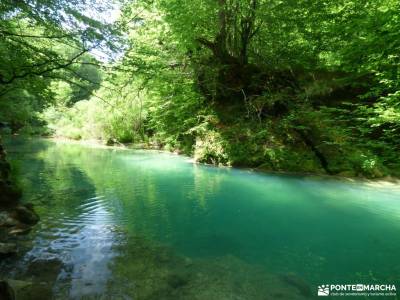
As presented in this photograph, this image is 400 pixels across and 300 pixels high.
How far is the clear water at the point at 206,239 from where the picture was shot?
16.0 feet

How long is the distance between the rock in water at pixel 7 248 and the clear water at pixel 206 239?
0.62ft

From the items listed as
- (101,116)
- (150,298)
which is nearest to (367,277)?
(150,298)

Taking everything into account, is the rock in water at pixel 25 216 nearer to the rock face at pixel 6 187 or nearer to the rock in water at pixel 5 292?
the rock face at pixel 6 187

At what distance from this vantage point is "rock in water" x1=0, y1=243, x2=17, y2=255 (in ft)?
18.0

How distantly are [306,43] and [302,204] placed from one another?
12.5 meters

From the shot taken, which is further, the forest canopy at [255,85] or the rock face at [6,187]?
the forest canopy at [255,85]

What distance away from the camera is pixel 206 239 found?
22.1 feet

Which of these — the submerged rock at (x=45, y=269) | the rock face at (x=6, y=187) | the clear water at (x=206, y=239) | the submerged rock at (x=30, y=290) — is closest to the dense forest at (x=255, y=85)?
the rock face at (x=6, y=187)

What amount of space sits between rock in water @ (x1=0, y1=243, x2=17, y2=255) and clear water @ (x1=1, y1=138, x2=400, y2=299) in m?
0.19

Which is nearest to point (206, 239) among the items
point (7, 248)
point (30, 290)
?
point (30, 290)

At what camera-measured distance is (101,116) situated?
103 feet

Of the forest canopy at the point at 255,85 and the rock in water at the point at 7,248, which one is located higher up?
the forest canopy at the point at 255,85

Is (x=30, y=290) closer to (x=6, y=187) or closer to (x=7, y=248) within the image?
(x=7, y=248)

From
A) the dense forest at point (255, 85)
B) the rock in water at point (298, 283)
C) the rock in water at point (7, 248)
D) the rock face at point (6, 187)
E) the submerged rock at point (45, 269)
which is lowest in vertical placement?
the submerged rock at point (45, 269)
